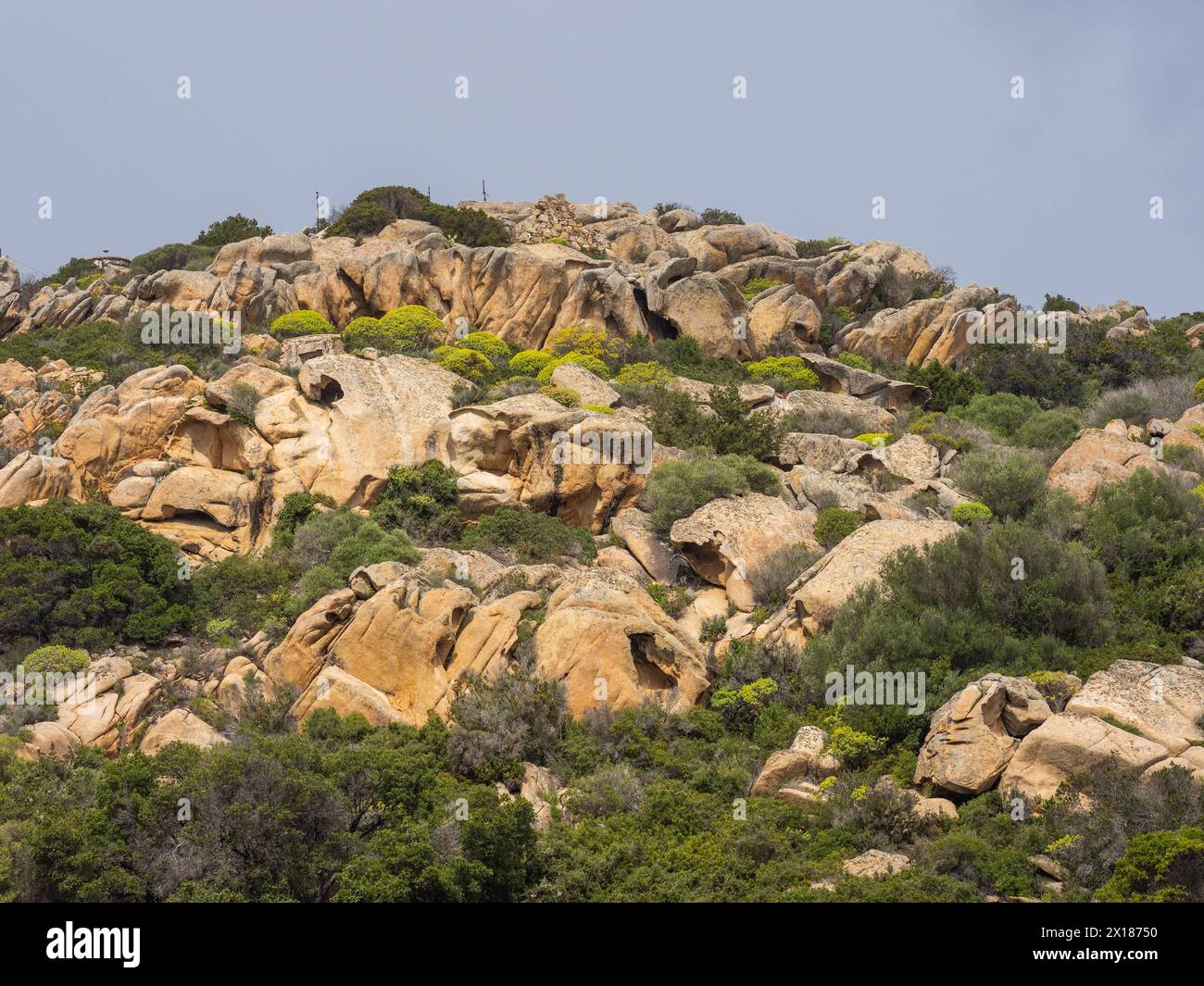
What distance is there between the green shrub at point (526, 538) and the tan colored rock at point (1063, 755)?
12836 mm

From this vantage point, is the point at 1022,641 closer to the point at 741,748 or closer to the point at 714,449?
the point at 741,748

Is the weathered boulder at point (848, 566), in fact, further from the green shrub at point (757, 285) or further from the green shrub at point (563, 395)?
the green shrub at point (757, 285)

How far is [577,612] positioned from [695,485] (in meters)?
7.31

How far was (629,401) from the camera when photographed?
38875 mm

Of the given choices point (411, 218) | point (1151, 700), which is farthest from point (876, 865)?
point (411, 218)

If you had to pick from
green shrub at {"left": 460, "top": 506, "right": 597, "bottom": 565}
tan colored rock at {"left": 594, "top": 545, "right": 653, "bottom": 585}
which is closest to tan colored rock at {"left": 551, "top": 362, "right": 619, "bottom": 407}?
green shrub at {"left": 460, "top": 506, "right": 597, "bottom": 565}

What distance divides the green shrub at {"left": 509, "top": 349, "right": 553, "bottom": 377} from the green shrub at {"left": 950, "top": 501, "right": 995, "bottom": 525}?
1524 centimetres

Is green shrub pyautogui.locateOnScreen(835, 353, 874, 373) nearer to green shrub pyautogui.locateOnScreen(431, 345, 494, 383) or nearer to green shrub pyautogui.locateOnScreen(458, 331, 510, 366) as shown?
green shrub pyautogui.locateOnScreen(458, 331, 510, 366)

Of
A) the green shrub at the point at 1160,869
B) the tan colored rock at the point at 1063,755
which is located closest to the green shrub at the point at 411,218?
the tan colored rock at the point at 1063,755

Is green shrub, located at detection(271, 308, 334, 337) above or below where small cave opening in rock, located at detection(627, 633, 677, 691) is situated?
above

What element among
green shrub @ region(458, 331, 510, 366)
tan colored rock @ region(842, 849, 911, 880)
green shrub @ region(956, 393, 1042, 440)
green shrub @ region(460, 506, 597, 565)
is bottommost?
tan colored rock @ region(842, 849, 911, 880)

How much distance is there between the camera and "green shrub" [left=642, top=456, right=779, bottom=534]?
30.8 m

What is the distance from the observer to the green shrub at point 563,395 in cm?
3628
